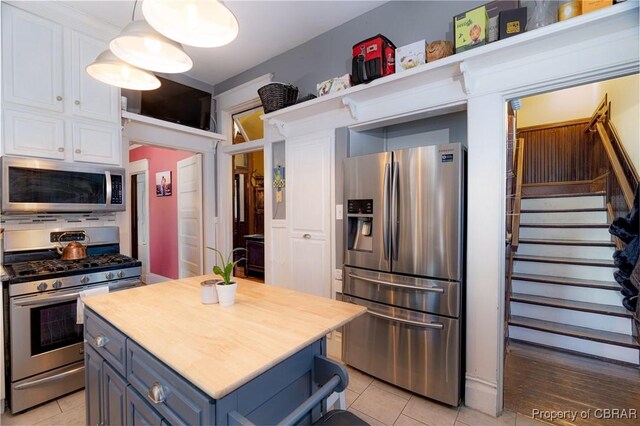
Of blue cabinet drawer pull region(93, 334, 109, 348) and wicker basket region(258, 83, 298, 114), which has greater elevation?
wicker basket region(258, 83, 298, 114)

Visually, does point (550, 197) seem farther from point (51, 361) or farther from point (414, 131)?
point (51, 361)

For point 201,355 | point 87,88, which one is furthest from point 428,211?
point 87,88

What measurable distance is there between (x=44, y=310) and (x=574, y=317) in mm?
4407

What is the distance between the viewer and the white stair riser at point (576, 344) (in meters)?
2.36

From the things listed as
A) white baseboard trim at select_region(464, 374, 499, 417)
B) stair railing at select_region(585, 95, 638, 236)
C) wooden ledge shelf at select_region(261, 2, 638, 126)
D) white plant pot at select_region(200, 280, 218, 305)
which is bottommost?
white baseboard trim at select_region(464, 374, 499, 417)

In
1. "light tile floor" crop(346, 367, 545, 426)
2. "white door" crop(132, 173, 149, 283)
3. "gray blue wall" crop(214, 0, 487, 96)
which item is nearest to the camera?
"light tile floor" crop(346, 367, 545, 426)

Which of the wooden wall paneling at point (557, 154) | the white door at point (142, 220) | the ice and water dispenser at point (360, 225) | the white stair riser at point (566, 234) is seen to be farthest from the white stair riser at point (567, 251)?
the white door at point (142, 220)

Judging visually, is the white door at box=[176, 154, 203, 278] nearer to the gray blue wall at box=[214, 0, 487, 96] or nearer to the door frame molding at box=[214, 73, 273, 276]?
the door frame molding at box=[214, 73, 273, 276]

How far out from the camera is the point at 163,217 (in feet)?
16.2

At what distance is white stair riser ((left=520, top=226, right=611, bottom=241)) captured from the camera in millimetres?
3044

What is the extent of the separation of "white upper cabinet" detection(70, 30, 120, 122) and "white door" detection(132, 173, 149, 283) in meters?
3.02

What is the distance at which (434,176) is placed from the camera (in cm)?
197

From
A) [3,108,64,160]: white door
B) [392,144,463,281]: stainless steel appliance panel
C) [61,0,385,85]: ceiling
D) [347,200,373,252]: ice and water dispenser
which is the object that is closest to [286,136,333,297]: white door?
[347,200,373,252]: ice and water dispenser

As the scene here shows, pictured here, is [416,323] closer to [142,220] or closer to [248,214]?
[248,214]
